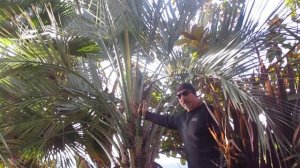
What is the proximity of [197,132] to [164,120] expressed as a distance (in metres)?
0.46

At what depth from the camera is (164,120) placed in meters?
3.45

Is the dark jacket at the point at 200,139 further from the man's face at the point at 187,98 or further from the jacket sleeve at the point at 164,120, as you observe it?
the jacket sleeve at the point at 164,120

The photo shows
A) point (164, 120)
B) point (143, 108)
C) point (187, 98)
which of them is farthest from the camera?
point (143, 108)

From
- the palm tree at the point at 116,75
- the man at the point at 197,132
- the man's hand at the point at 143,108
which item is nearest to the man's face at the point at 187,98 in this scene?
the man at the point at 197,132

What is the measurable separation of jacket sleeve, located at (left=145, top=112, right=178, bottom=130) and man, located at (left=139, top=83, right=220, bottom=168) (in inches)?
4.5

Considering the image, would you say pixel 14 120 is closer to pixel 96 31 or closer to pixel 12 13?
pixel 96 31

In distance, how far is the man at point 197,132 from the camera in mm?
3012

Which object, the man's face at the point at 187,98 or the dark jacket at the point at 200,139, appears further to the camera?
the man's face at the point at 187,98

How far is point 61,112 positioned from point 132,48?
2.91ft

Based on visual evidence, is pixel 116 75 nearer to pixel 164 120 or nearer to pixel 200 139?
pixel 164 120

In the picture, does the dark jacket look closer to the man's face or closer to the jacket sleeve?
the man's face

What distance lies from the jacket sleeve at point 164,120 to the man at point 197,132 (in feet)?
0.38

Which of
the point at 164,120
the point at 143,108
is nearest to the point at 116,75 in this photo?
the point at 143,108

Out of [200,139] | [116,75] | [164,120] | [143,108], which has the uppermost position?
[116,75]
